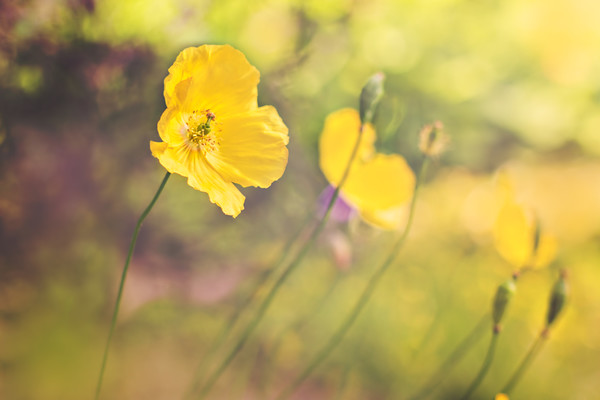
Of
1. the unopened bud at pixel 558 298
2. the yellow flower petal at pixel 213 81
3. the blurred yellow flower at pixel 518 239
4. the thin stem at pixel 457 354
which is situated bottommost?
the thin stem at pixel 457 354

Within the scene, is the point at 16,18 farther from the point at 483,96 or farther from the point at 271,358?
the point at 483,96

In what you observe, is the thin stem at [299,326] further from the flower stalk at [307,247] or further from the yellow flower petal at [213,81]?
the yellow flower petal at [213,81]

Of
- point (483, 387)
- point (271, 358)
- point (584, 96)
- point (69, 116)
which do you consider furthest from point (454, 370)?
point (69, 116)

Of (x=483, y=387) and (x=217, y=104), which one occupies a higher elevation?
(x=217, y=104)

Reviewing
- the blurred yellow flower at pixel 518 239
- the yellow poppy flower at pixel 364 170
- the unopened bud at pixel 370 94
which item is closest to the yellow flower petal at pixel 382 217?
the yellow poppy flower at pixel 364 170

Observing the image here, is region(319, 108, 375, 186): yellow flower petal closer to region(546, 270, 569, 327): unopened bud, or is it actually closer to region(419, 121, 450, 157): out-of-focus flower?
region(419, 121, 450, 157): out-of-focus flower

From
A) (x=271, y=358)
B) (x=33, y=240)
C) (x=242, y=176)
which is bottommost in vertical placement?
(x=271, y=358)

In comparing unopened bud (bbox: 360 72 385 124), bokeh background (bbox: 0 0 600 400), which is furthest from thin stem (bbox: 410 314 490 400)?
unopened bud (bbox: 360 72 385 124)
